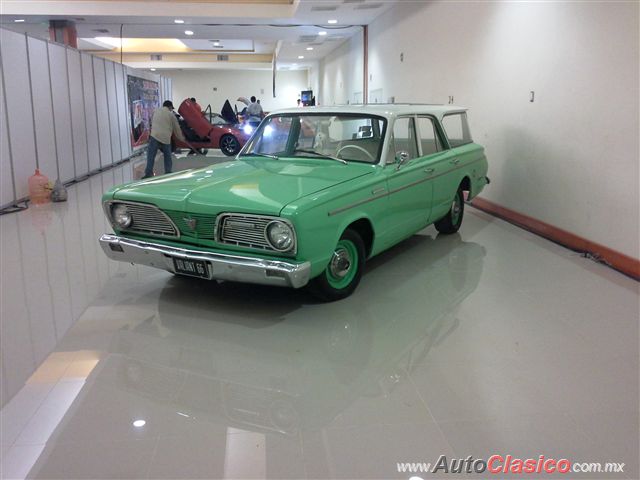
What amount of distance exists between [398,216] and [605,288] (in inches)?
77.8

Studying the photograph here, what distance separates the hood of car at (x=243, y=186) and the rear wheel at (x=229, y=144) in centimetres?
1064

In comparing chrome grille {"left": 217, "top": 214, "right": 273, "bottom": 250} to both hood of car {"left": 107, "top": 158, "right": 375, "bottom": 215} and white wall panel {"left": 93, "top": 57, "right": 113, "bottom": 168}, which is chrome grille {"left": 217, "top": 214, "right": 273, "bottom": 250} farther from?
white wall panel {"left": 93, "top": 57, "right": 113, "bottom": 168}

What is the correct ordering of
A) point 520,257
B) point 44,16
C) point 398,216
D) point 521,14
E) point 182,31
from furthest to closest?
point 182,31, point 44,16, point 521,14, point 520,257, point 398,216

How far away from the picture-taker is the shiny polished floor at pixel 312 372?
2.62m

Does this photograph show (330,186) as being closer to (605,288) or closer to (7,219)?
(605,288)

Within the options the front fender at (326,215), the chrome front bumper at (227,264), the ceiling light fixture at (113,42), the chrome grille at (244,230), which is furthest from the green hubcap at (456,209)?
the ceiling light fixture at (113,42)

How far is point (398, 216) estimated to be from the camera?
4.96m

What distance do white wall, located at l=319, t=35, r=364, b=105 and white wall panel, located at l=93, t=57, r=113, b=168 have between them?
24.3 ft

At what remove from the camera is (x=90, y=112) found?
12.1 meters

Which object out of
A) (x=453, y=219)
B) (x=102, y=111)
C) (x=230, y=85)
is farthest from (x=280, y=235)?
(x=230, y=85)

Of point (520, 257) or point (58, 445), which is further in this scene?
point (520, 257)

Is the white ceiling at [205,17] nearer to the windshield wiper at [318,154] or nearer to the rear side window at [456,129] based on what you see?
the rear side window at [456,129]

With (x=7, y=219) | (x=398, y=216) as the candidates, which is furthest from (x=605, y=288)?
(x=7, y=219)

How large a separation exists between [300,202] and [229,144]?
40.1 ft
